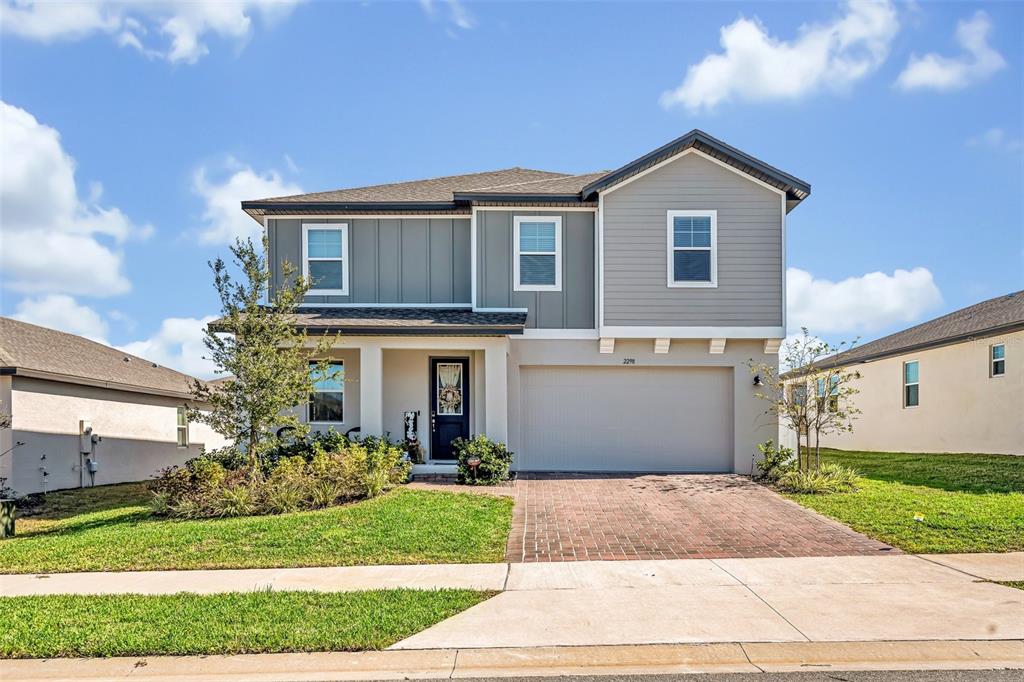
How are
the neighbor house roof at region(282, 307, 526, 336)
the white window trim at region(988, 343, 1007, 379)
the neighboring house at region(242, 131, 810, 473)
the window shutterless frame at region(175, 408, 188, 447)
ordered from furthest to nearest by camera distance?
the window shutterless frame at region(175, 408, 188, 447), the white window trim at region(988, 343, 1007, 379), the neighboring house at region(242, 131, 810, 473), the neighbor house roof at region(282, 307, 526, 336)

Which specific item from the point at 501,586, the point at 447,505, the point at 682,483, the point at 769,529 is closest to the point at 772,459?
the point at 682,483

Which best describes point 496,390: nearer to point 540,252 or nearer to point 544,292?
point 544,292

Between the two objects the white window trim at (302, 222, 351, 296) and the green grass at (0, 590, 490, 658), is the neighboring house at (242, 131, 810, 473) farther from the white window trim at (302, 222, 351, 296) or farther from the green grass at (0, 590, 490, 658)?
the green grass at (0, 590, 490, 658)

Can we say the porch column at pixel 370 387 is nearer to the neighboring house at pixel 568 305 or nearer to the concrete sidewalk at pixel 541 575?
the neighboring house at pixel 568 305

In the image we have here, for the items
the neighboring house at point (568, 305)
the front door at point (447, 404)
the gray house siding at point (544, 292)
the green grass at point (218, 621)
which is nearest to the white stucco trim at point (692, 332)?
the neighboring house at point (568, 305)

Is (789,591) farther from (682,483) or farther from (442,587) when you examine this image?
(682,483)

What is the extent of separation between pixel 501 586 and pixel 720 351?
9.55 meters

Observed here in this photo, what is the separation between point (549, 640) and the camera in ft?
19.2

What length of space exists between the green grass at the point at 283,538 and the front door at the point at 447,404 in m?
3.89

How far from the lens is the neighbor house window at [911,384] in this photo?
69.9 ft

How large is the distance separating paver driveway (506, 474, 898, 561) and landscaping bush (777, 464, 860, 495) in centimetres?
46

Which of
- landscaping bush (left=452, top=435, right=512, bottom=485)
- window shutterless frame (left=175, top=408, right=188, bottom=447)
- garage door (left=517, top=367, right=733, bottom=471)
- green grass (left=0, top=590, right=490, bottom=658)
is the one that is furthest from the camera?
window shutterless frame (left=175, top=408, right=188, bottom=447)

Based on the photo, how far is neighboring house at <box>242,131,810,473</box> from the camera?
1507 centimetres

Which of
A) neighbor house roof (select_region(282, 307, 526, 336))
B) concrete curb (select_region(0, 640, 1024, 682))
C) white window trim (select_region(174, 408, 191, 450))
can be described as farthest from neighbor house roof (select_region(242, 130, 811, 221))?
concrete curb (select_region(0, 640, 1024, 682))
